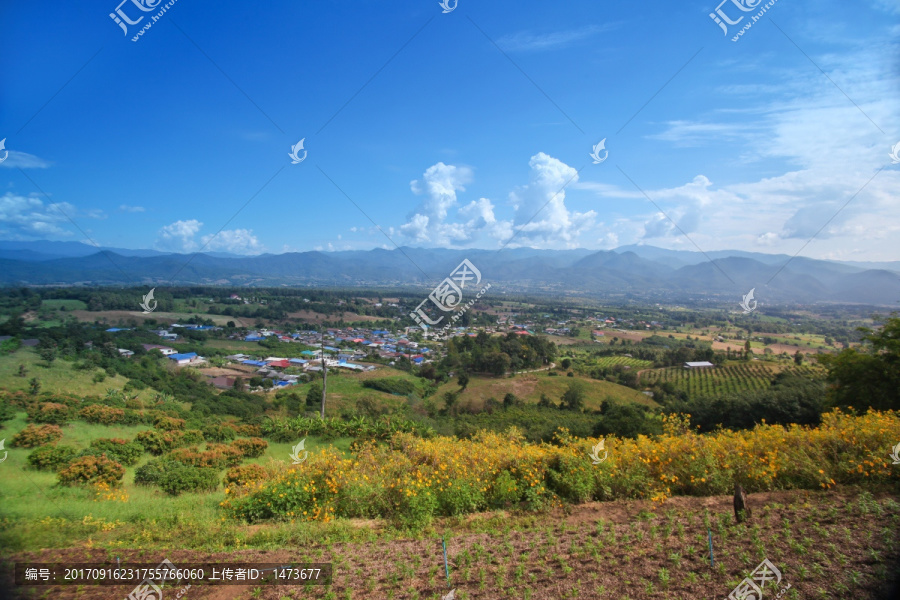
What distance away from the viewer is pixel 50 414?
9.64m

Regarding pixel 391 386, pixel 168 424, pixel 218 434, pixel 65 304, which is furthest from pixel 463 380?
pixel 65 304

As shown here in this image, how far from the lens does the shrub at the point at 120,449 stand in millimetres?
8195

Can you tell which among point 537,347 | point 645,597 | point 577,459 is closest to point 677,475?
point 577,459

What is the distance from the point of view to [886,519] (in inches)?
149

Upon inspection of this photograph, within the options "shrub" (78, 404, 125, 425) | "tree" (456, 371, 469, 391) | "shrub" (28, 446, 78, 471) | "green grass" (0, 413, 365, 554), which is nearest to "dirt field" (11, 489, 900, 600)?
"green grass" (0, 413, 365, 554)

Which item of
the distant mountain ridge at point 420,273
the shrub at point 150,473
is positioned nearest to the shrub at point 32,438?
the shrub at point 150,473

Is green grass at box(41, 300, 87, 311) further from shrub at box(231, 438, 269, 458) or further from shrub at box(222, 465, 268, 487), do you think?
shrub at box(222, 465, 268, 487)

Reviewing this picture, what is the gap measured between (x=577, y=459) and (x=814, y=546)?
2.57 meters

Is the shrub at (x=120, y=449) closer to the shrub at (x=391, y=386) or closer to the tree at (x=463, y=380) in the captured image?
the shrub at (x=391, y=386)

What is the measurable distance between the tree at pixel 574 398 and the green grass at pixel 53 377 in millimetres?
24084

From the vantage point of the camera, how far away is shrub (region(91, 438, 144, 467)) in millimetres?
8195

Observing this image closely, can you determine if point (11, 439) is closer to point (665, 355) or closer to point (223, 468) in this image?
point (223, 468)

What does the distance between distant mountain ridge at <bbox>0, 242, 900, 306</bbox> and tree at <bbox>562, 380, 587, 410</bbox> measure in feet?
40.8

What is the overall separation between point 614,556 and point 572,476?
176 centimetres
